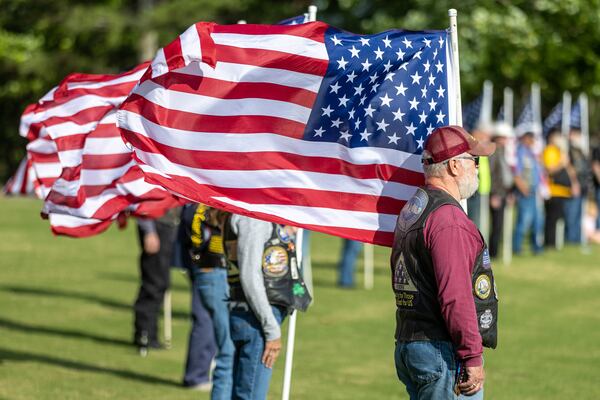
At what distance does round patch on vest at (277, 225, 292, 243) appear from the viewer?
7918 millimetres

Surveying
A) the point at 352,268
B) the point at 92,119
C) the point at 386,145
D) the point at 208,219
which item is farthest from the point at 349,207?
the point at 352,268

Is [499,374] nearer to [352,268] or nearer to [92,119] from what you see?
[92,119]

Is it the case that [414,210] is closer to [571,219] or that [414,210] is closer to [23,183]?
[23,183]

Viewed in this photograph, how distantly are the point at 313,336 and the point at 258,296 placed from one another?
5911 millimetres

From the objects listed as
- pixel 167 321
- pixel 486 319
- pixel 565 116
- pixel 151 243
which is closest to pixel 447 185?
pixel 486 319

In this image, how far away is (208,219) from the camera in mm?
9141

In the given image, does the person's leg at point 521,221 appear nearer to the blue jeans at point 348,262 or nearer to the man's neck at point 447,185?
the blue jeans at point 348,262

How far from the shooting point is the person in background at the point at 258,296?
761 centimetres

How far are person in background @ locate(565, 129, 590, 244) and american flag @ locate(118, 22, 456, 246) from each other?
18483 millimetres

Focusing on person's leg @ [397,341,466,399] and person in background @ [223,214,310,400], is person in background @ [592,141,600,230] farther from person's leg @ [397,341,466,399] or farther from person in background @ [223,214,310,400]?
person's leg @ [397,341,466,399]

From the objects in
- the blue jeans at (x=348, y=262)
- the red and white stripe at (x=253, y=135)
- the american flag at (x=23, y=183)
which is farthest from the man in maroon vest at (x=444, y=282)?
the blue jeans at (x=348, y=262)

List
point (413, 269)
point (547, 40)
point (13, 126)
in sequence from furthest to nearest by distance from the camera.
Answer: point (13, 126) < point (547, 40) < point (413, 269)

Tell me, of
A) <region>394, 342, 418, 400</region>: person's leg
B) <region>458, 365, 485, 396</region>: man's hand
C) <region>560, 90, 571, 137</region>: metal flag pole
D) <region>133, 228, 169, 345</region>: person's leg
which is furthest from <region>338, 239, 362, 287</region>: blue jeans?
<region>458, 365, 485, 396</region>: man's hand

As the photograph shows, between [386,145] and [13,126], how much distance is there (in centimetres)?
4988
